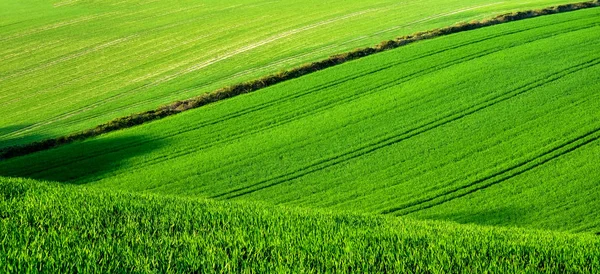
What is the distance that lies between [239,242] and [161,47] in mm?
40183

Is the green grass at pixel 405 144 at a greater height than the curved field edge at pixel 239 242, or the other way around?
the curved field edge at pixel 239 242

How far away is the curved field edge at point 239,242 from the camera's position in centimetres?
968

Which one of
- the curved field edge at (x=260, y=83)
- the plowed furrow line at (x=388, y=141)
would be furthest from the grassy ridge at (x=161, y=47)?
the plowed furrow line at (x=388, y=141)

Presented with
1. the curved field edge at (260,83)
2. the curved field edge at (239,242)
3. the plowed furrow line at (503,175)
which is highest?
the curved field edge at (239,242)

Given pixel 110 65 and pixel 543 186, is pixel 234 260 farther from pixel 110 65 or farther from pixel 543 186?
pixel 110 65

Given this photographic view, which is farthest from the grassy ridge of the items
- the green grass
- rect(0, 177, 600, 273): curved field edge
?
rect(0, 177, 600, 273): curved field edge

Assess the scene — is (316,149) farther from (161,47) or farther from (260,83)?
(161,47)

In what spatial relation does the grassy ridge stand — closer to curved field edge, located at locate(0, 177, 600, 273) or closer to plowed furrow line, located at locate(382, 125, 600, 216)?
plowed furrow line, located at locate(382, 125, 600, 216)

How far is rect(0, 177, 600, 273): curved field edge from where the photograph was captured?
968 centimetres

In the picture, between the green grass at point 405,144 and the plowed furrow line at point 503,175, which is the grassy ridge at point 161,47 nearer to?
the green grass at point 405,144

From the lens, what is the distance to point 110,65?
45844 millimetres

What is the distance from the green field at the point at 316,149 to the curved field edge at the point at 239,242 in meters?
0.05

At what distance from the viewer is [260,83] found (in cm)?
3488

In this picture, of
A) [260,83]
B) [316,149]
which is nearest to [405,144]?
[316,149]
